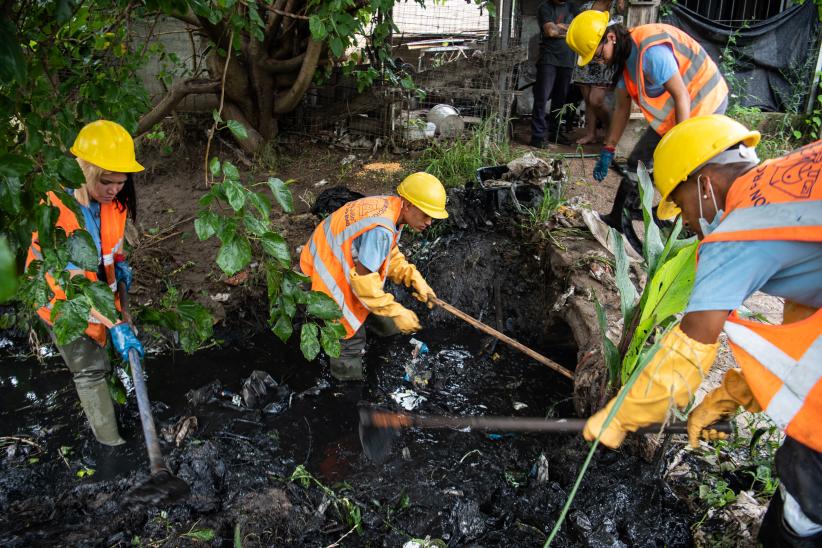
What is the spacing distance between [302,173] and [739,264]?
475 cm

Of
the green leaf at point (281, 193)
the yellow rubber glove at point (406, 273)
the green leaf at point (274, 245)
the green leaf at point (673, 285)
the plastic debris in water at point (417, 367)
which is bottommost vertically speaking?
the plastic debris in water at point (417, 367)

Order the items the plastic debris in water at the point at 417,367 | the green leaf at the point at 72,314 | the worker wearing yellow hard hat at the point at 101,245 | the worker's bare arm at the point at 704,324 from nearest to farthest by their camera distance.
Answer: the worker's bare arm at the point at 704,324
the green leaf at the point at 72,314
the worker wearing yellow hard hat at the point at 101,245
the plastic debris in water at the point at 417,367

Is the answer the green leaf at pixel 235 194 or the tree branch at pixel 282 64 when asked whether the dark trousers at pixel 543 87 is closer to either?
the tree branch at pixel 282 64

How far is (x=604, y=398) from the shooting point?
9.26ft

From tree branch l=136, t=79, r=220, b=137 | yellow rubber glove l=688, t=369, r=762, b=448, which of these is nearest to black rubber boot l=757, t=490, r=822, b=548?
yellow rubber glove l=688, t=369, r=762, b=448

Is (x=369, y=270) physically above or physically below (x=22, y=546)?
above

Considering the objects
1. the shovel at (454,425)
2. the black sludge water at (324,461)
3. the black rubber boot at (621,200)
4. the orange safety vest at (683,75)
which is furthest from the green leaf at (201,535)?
the orange safety vest at (683,75)

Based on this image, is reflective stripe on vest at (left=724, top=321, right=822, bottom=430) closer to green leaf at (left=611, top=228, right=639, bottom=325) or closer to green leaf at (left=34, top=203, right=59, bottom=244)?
green leaf at (left=611, top=228, right=639, bottom=325)

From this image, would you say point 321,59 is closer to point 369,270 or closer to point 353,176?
point 353,176

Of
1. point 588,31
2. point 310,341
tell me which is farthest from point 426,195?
point 588,31

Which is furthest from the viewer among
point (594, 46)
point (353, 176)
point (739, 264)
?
point (353, 176)

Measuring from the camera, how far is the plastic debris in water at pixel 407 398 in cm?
372

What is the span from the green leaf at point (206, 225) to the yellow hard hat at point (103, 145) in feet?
2.97

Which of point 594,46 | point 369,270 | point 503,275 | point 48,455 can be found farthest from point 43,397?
point 594,46
